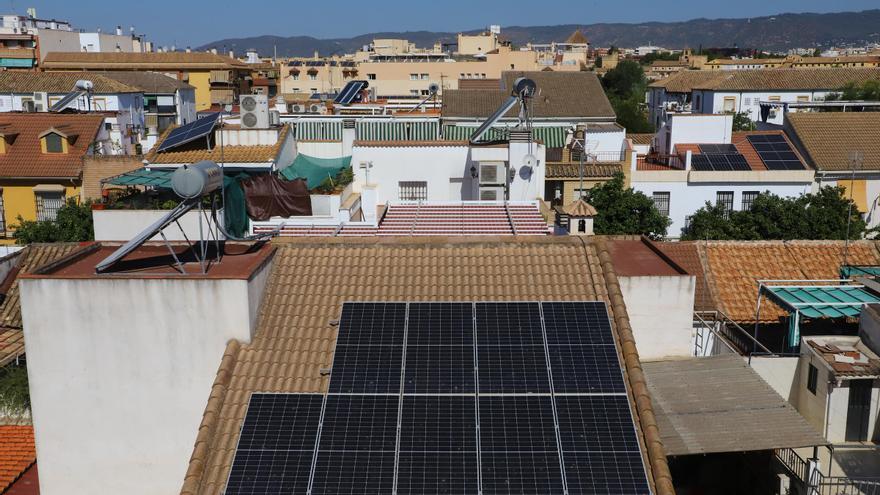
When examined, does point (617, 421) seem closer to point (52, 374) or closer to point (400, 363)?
point (400, 363)

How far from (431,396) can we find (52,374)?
16.4 feet

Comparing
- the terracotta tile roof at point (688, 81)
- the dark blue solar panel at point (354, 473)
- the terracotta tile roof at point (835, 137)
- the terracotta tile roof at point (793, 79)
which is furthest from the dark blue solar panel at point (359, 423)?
the terracotta tile roof at point (688, 81)

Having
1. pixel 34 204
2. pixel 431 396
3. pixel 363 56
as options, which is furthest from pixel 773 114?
pixel 363 56

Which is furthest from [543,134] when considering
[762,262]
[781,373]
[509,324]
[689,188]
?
[509,324]

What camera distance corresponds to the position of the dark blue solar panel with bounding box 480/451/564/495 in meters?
8.85

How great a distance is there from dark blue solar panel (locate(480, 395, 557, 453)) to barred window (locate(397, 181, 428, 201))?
16.9m

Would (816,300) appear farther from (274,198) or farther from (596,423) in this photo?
(274,198)

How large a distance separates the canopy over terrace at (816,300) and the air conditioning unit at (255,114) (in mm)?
15617

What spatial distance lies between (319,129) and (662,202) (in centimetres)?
1577

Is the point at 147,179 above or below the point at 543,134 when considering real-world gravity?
below

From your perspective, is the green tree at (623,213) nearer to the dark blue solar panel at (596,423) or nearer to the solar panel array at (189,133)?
the solar panel array at (189,133)

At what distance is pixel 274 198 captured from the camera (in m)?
21.3

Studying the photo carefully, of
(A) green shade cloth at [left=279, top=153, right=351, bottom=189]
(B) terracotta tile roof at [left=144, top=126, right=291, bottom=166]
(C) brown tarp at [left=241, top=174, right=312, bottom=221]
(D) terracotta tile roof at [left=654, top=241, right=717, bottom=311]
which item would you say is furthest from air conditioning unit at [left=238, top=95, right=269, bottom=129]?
(D) terracotta tile roof at [left=654, top=241, right=717, bottom=311]

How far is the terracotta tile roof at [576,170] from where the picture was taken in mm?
34469
